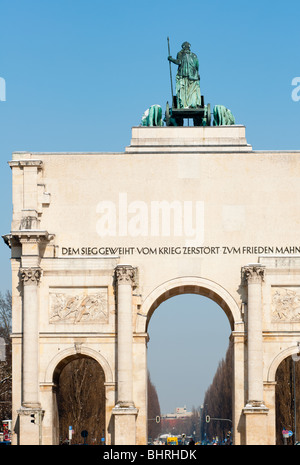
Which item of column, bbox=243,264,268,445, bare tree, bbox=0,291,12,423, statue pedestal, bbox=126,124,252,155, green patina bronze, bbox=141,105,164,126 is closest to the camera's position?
column, bbox=243,264,268,445

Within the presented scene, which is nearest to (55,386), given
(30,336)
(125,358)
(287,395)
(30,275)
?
(30,336)

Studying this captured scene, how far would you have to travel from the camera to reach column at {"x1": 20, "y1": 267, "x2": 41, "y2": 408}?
2105 inches

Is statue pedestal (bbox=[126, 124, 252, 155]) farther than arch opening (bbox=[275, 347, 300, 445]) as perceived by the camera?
No

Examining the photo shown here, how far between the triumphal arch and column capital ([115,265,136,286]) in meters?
0.04

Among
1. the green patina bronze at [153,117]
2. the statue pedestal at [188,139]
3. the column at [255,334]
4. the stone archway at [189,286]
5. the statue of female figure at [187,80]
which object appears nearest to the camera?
the column at [255,334]

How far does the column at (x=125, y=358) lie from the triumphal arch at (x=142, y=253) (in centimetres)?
7

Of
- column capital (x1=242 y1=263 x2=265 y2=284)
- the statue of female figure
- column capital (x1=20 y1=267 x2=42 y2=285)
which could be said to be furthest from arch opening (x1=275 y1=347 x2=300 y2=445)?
column capital (x1=20 y1=267 x2=42 y2=285)

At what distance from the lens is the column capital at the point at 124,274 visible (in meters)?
53.6

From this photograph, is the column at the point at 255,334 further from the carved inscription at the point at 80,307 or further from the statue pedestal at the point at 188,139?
the carved inscription at the point at 80,307

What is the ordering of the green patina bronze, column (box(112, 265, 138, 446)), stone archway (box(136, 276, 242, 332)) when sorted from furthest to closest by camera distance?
the green patina bronze → stone archway (box(136, 276, 242, 332)) → column (box(112, 265, 138, 446))

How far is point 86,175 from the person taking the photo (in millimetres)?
55375

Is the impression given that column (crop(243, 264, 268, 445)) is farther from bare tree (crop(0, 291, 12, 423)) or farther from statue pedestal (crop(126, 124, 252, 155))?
bare tree (crop(0, 291, 12, 423))

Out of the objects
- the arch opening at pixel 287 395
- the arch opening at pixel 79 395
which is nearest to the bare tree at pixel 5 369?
the arch opening at pixel 79 395

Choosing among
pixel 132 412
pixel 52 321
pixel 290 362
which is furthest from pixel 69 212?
pixel 290 362
